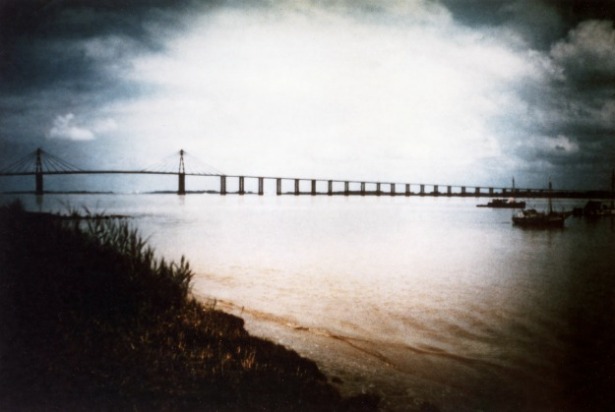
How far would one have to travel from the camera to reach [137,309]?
237 inches

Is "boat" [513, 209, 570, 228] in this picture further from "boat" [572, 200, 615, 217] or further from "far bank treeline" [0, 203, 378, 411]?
"far bank treeline" [0, 203, 378, 411]

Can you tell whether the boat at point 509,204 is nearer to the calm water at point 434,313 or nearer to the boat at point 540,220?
the boat at point 540,220

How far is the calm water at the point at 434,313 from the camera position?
6.90 meters

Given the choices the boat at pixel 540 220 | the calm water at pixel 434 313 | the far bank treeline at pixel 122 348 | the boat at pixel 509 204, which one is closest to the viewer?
the far bank treeline at pixel 122 348

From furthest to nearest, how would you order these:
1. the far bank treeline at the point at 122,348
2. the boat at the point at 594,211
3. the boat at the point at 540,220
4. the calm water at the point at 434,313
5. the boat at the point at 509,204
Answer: the boat at the point at 509,204
the boat at the point at 594,211
the boat at the point at 540,220
the calm water at the point at 434,313
the far bank treeline at the point at 122,348

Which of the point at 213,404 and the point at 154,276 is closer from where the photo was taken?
the point at 213,404

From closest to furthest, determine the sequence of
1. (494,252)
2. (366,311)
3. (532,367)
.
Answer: (532,367), (366,311), (494,252)

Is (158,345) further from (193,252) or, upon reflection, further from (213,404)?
(193,252)

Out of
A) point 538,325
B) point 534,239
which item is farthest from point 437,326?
point 534,239

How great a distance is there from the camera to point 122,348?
493cm

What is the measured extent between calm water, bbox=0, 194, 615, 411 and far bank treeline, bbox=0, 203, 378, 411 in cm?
158

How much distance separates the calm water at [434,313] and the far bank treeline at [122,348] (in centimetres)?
158

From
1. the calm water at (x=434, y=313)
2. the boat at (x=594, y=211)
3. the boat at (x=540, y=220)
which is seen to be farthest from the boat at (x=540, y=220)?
the boat at (x=594, y=211)

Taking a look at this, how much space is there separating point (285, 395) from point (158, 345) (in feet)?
5.91
